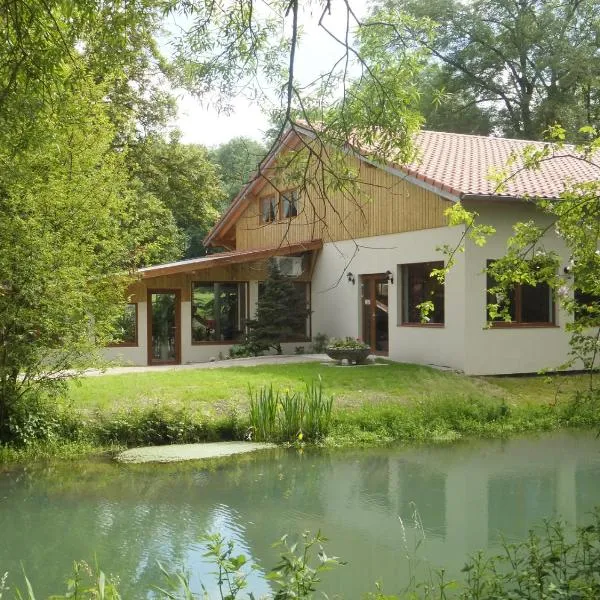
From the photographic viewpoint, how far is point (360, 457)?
1091cm

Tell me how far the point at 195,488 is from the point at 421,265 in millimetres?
9114

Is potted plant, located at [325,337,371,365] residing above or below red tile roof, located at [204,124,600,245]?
→ below

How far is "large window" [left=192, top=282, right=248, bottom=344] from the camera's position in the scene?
20.1 m

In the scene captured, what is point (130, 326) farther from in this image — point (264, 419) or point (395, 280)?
point (264, 419)

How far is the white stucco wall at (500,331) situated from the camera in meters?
15.5

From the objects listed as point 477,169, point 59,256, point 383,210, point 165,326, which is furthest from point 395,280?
point 59,256

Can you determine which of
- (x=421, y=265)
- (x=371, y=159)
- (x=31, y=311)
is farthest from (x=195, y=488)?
(x=421, y=265)

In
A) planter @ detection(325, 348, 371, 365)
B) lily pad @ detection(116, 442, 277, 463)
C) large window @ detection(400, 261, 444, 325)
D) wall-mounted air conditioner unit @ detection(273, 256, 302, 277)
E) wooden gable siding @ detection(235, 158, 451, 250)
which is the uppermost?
wooden gable siding @ detection(235, 158, 451, 250)

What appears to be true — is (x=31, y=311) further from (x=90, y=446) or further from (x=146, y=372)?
(x=146, y=372)

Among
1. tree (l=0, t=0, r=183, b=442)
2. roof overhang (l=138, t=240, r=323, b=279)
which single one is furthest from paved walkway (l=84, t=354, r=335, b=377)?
tree (l=0, t=0, r=183, b=442)

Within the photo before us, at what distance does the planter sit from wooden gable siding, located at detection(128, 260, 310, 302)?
3218mm

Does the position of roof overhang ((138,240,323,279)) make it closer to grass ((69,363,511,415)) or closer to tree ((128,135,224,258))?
grass ((69,363,511,415))

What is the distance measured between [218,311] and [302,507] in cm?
1222

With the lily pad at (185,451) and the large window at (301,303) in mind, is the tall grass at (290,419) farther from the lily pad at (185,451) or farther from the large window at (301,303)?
the large window at (301,303)
